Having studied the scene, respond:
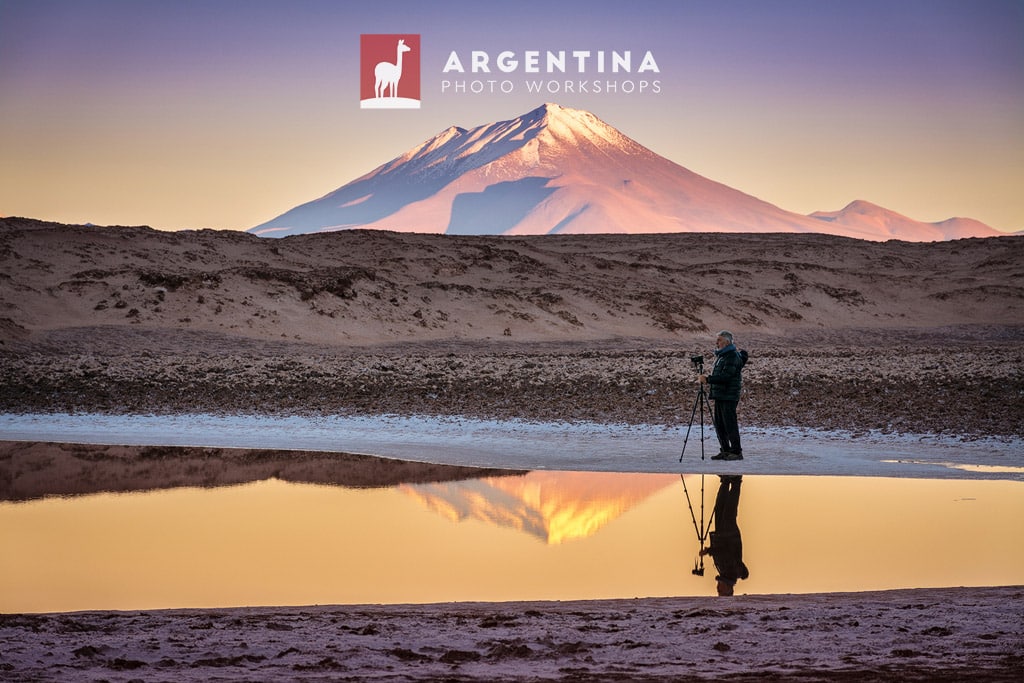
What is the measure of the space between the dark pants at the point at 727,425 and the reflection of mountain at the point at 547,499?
1444 mm

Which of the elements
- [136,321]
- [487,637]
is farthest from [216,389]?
[136,321]

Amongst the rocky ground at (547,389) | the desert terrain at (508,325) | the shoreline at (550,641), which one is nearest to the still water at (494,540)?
the shoreline at (550,641)

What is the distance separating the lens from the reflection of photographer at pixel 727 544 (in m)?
9.64

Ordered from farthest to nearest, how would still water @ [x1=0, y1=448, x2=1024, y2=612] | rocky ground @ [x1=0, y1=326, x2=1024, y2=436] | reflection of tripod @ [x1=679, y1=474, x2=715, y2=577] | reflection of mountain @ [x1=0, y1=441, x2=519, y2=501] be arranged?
rocky ground @ [x1=0, y1=326, x2=1024, y2=436] < reflection of mountain @ [x1=0, y1=441, x2=519, y2=501] < reflection of tripod @ [x1=679, y1=474, x2=715, y2=577] < still water @ [x1=0, y1=448, x2=1024, y2=612]

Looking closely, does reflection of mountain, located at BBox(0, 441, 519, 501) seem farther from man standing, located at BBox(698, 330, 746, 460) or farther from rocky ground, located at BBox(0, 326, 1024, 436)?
rocky ground, located at BBox(0, 326, 1024, 436)

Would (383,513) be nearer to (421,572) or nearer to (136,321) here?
(421,572)

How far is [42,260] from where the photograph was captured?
186 feet

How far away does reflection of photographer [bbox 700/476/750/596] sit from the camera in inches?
380

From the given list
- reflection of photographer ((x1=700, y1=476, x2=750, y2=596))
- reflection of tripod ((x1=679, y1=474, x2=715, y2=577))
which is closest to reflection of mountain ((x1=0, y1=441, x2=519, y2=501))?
reflection of tripod ((x1=679, y1=474, x2=715, y2=577))

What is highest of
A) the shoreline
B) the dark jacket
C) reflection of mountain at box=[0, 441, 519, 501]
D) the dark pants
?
the dark jacket

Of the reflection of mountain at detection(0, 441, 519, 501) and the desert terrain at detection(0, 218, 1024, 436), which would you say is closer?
the reflection of mountain at detection(0, 441, 519, 501)

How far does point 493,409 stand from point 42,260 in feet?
133

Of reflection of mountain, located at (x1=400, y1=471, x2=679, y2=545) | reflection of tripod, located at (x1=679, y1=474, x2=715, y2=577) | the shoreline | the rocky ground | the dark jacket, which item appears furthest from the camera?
the rocky ground

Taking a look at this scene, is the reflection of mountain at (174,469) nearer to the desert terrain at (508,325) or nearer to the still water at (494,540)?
A: the still water at (494,540)
